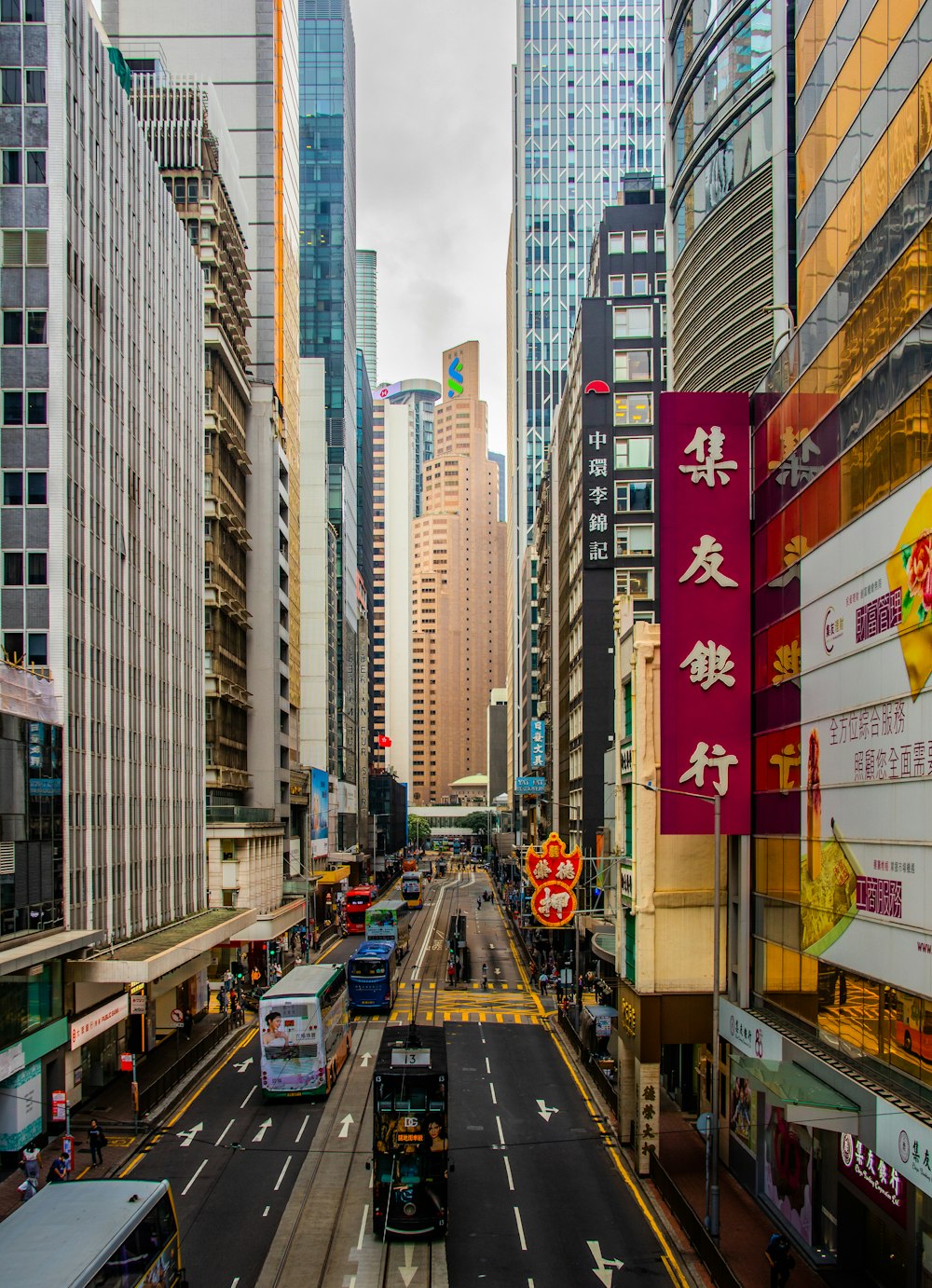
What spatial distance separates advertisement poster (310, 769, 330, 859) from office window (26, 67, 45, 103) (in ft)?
218

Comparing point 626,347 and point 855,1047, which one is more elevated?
point 626,347

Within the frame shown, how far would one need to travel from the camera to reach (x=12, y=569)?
39.2 metres

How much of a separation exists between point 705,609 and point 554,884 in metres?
15.1

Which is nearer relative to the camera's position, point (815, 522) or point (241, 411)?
point (815, 522)

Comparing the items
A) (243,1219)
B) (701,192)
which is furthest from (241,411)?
(243,1219)

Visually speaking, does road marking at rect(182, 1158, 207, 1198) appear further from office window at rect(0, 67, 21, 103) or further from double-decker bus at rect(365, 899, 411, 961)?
office window at rect(0, 67, 21, 103)

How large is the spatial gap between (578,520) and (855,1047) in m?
53.4

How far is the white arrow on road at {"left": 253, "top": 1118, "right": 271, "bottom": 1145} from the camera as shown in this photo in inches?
1407

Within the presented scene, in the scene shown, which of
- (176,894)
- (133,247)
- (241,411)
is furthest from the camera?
(241,411)

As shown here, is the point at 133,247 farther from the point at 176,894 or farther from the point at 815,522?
the point at 815,522

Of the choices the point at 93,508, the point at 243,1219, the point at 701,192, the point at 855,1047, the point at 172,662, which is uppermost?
the point at 701,192

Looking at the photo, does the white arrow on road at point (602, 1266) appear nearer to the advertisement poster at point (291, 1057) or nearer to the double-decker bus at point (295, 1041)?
the double-decker bus at point (295, 1041)

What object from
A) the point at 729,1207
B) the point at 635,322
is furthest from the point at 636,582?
the point at 729,1207

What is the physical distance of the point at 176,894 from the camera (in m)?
55.1
